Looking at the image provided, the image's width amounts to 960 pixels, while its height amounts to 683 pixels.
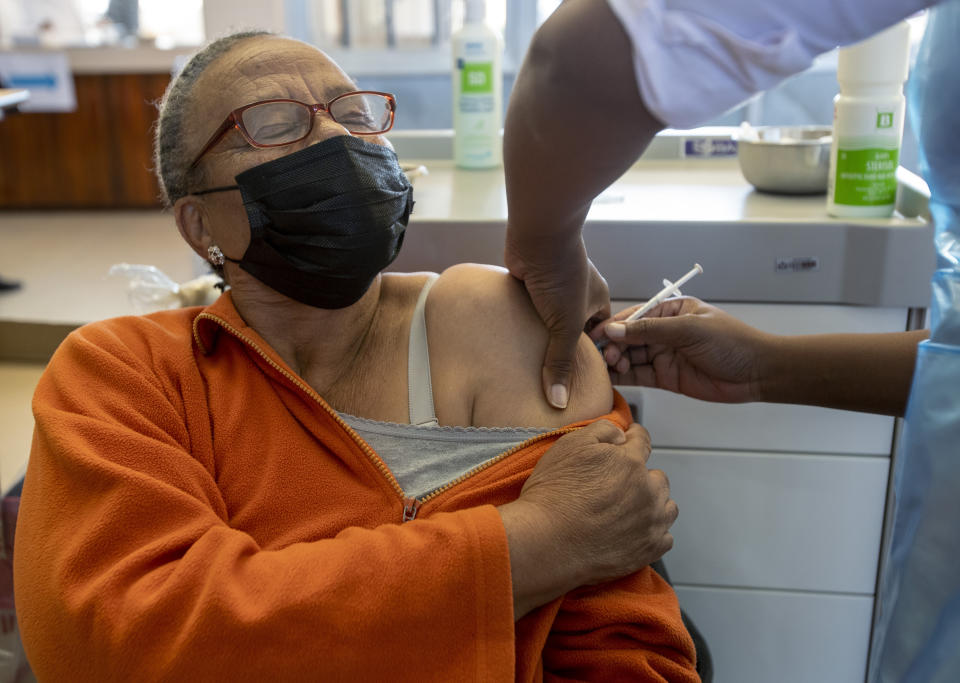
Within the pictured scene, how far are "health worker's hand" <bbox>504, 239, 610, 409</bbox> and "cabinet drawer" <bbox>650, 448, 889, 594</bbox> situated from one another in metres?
0.49

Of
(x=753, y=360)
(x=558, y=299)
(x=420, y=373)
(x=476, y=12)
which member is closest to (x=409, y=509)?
(x=420, y=373)

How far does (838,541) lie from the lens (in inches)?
61.5

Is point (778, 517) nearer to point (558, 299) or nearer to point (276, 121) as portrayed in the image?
point (558, 299)

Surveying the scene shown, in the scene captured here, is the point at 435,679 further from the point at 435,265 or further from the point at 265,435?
the point at 435,265

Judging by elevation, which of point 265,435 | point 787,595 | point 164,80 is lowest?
point 787,595

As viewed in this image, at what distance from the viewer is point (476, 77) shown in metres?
1.89

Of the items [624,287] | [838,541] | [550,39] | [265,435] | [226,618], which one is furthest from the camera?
[838,541]

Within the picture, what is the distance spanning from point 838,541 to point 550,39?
122 centimetres

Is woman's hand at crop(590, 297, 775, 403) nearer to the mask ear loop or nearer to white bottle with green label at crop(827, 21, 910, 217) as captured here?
white bottle with green label at crop(827, 21, 910, 217)

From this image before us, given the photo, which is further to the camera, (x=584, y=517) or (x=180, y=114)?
(x=180, y=114)

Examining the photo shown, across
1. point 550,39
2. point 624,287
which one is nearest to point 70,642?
point 550,39

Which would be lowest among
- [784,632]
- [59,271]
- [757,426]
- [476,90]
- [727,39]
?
[784,632]

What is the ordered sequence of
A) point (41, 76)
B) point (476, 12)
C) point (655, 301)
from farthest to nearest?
point (41, 76) → point (476, 12) → point (655, 301)

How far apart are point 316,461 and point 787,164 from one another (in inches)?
42.7
